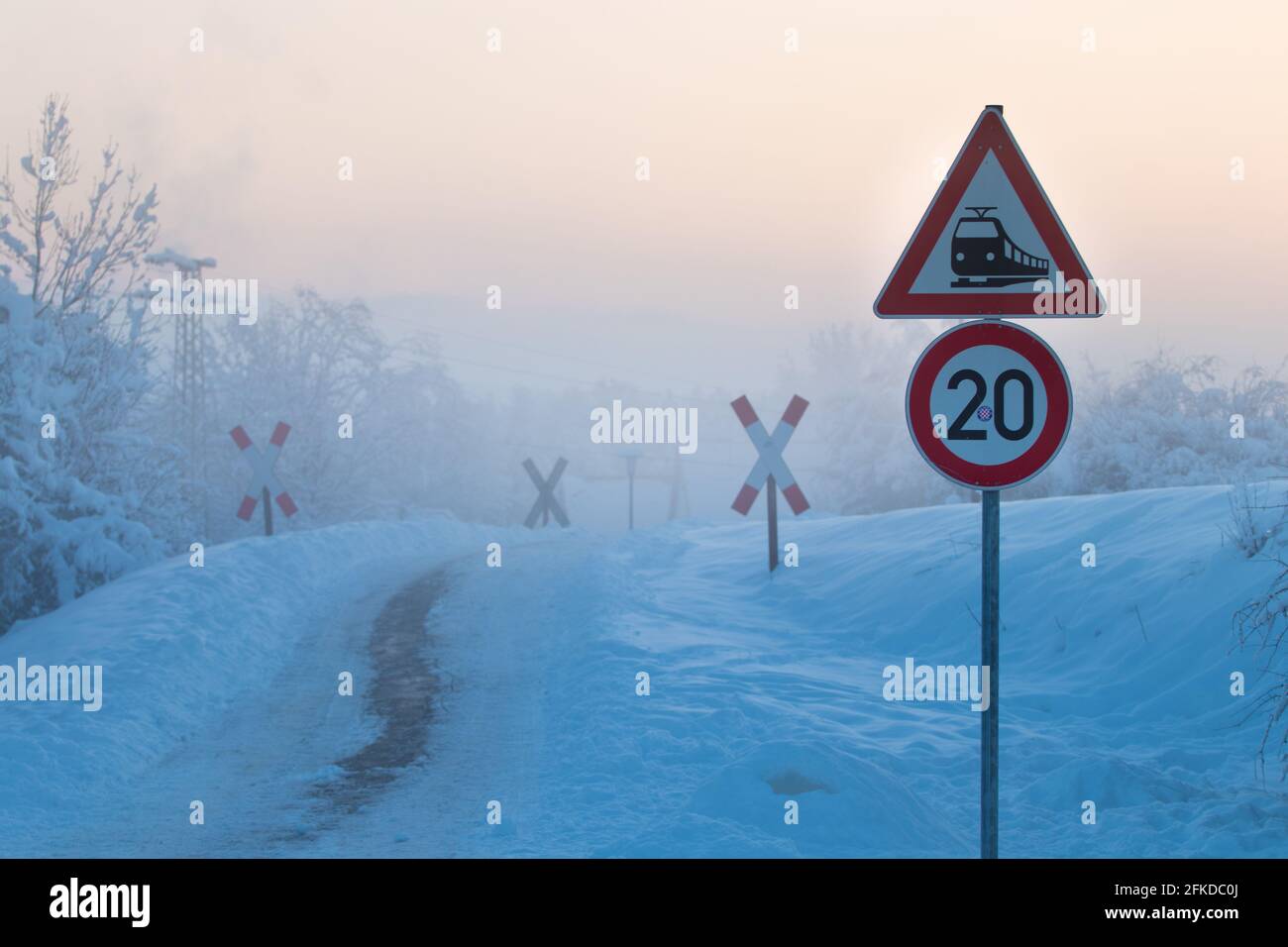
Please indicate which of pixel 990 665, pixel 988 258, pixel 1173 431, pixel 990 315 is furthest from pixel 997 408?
pixel 1173 431

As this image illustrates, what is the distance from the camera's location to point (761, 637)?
13.1 metres

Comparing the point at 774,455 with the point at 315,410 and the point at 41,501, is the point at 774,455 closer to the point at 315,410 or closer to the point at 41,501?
the point at 41,501

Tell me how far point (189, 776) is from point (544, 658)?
4.44m

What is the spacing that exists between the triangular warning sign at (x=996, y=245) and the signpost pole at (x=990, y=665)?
866 millimetres

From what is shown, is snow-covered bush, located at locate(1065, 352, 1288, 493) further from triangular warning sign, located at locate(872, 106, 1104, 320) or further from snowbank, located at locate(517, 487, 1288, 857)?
triangular warning sign, located at locate(872, 106, 1104, 320)

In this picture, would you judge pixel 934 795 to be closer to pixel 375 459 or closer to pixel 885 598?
pixel 885 598

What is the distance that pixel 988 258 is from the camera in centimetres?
509

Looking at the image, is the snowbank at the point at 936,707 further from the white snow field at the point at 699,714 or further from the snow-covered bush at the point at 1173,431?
the snow-covered bush at the point at 1173,431

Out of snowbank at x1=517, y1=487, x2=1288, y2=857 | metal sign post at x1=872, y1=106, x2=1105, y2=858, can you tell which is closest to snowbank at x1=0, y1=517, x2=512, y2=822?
snowbank at x1=517, y1=487, x2=1288, y2=857

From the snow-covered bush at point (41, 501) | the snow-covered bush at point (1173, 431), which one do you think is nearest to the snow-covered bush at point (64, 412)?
the snow-covered bush at point (41, 501)

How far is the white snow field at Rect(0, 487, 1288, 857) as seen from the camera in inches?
272

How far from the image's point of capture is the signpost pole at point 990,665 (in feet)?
15.7

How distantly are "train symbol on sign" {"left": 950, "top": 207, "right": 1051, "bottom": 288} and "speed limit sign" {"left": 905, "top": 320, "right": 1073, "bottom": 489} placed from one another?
250 millimetres
